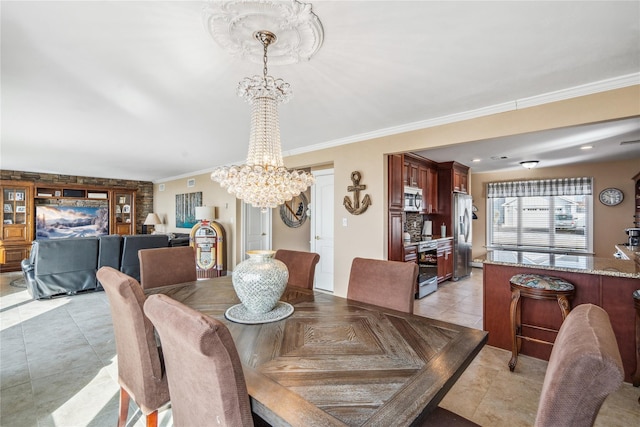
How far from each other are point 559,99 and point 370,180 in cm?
199

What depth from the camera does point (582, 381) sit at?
26.7 inches

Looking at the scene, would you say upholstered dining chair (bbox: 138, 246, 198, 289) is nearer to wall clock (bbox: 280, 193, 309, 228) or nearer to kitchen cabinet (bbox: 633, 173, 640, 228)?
wall clock (bbox: 280, 193, 309, 228)

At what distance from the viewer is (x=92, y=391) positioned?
217cm

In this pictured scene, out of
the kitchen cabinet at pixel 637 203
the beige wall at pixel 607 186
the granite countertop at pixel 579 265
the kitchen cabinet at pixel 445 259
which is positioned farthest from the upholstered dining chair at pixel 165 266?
the beige wall at pixel 607 186

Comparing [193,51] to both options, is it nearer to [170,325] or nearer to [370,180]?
[170,325]

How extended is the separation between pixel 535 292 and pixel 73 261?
20.0 feet

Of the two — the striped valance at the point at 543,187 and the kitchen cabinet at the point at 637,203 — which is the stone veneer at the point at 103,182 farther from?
the kitchen cabinet at the point at 637,203

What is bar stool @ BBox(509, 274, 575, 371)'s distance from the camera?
2367 mm

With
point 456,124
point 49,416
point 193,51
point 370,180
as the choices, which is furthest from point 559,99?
point 49,416

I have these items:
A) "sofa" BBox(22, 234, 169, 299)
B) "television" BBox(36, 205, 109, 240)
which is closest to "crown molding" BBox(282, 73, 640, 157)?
"sofa" BBox(22, 234, 169, 299)

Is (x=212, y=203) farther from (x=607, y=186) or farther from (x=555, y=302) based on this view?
(x=607, y=186)

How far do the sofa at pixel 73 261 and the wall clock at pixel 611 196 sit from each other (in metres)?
8.51

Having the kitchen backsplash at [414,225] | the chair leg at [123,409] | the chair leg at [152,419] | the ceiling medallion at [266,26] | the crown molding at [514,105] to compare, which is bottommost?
the chair leg at [123,409]

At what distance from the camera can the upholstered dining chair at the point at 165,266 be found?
8.16 ft
